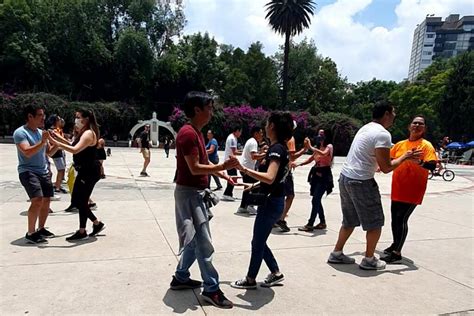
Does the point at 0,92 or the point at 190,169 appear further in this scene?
the point at 0,92

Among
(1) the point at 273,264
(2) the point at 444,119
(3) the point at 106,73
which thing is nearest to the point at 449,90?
(2) the point at 444,119

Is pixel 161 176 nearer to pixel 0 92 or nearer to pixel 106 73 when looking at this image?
pixel 0 92

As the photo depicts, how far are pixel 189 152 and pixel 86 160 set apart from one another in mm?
2377

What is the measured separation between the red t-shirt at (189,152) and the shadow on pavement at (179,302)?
1.02 m

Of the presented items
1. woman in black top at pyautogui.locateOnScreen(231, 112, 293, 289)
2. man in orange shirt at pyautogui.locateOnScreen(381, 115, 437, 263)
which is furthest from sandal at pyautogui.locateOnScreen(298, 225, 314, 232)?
woman in black top at pyautogui.locateOnScreen(231, 112, 293, 289)

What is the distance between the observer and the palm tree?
42406mm

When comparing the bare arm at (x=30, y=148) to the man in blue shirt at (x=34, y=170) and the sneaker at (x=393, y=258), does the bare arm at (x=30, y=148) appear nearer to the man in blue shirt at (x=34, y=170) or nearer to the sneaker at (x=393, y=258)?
the man in blue shirt at (x=34, y=170)

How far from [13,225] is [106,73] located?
38896mm

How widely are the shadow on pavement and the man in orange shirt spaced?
269 centimetres

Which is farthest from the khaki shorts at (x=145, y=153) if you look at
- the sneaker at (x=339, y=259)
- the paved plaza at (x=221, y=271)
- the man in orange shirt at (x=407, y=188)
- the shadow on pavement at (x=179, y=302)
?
the shadow on pavement at (x=179, y=302)

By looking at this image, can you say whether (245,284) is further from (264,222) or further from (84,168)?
(84,168)

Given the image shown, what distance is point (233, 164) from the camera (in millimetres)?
3002

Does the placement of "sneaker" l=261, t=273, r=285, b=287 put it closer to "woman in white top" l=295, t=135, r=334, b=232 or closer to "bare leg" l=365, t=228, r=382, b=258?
"bare leg" l=365, t=228, r=382, b=258

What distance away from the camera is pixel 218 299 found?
314 cm
